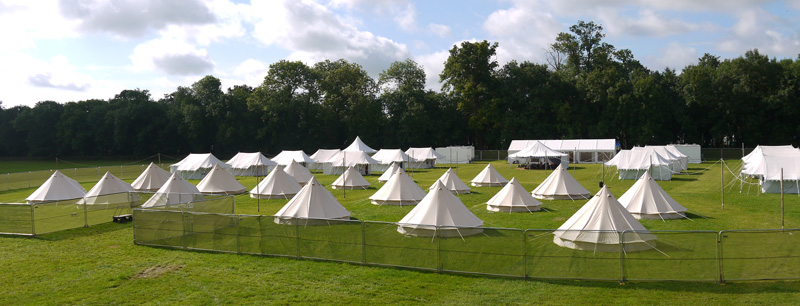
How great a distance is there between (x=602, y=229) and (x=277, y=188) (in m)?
21.9

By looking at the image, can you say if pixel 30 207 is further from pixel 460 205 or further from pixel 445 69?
pixel 445 69

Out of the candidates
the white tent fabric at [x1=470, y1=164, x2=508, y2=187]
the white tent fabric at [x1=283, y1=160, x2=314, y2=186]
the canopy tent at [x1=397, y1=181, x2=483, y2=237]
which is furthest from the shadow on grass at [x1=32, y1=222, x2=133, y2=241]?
the white tent fabric at [x1=470, y1=164, x2=508, y2=187]

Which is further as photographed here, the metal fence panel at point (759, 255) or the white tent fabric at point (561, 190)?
the white tent fabric at point (561, 190)

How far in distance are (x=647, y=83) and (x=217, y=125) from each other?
205 ft

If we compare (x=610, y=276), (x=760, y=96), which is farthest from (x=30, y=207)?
(x=760, y=96)

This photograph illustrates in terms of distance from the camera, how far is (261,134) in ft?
261

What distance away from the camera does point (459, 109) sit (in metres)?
80.1

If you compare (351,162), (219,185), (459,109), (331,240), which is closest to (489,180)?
(219,185)

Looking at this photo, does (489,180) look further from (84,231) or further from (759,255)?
(759,255)

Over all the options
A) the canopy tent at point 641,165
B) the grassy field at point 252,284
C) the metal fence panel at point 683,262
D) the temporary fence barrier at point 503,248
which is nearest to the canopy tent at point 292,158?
the canopy tent at point 641,165

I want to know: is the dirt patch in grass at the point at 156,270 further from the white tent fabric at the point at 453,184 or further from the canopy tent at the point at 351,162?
the canopy tent at the point at 351,162

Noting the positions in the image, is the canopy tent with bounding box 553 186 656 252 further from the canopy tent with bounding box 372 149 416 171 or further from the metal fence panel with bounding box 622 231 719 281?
the canopy tent with bounding box 372 149 416 171

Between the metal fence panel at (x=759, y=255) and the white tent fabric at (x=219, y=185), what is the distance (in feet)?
100

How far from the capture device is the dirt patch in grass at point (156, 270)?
14.8 metres
